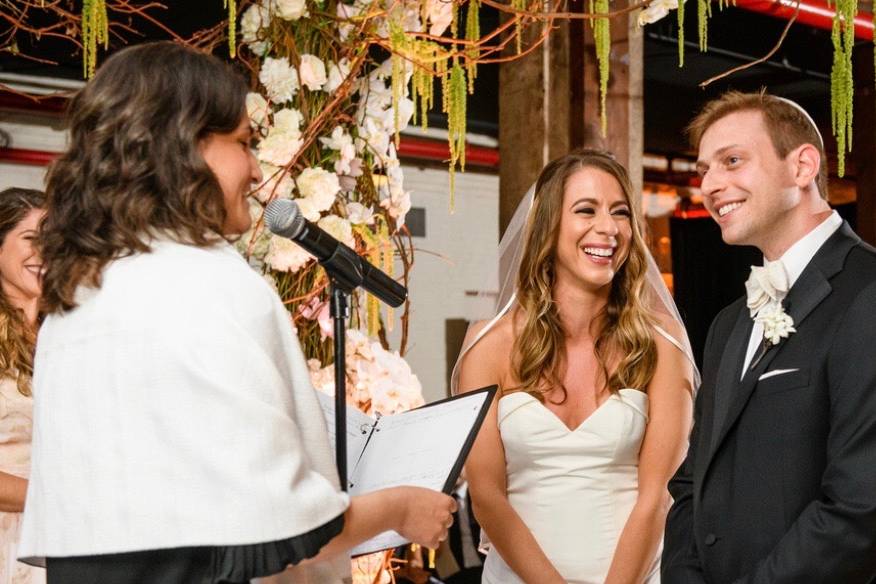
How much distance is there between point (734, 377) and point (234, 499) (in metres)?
1.15

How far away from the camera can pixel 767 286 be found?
2.12 m

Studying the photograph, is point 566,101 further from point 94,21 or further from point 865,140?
point 865,140

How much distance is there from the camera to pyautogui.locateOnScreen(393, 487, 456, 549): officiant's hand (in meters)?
1.64

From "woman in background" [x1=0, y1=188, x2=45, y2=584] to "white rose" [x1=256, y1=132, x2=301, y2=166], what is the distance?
1.85ft

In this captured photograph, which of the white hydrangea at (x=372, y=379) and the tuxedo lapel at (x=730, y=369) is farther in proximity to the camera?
the white hydrangea at (x=372, y=379)

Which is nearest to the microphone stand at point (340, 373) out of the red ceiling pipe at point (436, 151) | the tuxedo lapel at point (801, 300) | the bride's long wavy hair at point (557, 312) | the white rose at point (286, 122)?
the tuxedo lapel at point (801, 300)

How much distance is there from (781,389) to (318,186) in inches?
49.3

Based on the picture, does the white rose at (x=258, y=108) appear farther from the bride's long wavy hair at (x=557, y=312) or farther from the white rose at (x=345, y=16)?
the bride's long wavy hair at (x=557, y=312)

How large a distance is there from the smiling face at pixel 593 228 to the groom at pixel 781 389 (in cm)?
52

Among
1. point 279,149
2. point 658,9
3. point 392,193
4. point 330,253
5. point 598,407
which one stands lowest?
point 598,407

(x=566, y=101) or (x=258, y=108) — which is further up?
(x=566, y=101)

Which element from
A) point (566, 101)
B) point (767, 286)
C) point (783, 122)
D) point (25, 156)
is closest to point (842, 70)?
point (783, 122)

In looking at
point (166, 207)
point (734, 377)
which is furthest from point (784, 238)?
point (166, 207)

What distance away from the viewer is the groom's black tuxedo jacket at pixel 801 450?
1851 mm
